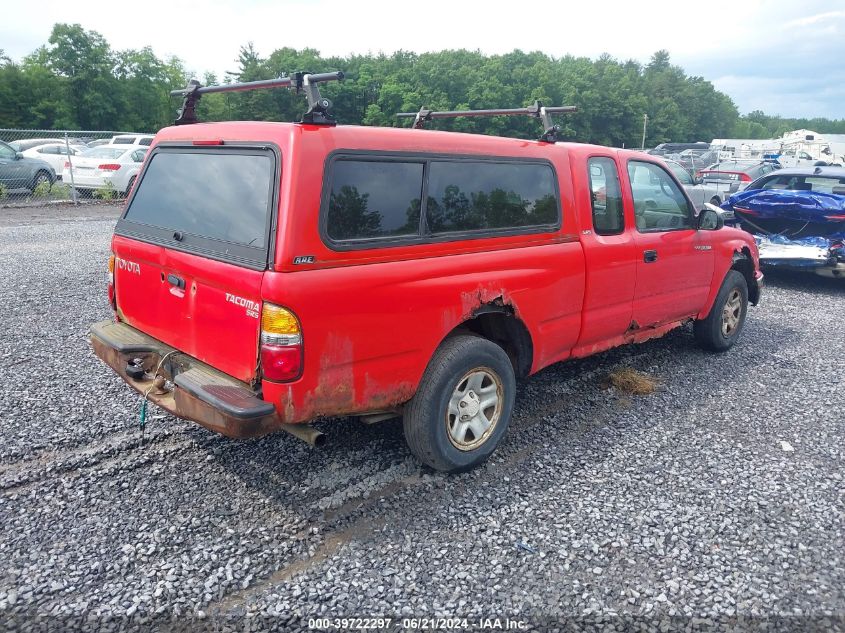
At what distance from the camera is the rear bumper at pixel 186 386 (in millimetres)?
2941

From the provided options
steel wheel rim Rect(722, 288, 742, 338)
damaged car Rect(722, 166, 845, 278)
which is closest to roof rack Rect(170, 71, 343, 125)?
steel wheel rim Rect(722, 288, 742, 338)

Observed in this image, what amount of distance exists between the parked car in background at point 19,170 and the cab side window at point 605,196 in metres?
16.4

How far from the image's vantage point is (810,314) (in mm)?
7992

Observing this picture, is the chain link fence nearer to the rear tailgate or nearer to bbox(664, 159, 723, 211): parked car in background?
the rear tailgate

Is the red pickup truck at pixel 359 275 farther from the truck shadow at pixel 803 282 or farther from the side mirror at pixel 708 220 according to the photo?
the truck shadow at pixel 803 282

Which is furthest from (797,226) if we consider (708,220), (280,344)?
(280,344)

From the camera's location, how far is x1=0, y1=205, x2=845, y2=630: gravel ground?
2.73m

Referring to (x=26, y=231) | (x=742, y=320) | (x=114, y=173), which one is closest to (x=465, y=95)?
(x=114, y=173)

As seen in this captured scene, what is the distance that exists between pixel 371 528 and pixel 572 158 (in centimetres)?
283

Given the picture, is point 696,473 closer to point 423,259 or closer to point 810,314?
point 423,259

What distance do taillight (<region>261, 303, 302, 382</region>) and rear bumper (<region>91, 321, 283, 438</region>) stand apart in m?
0.17

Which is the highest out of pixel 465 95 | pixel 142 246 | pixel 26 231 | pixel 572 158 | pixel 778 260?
pixel 465 95

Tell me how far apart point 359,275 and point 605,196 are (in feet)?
7.90

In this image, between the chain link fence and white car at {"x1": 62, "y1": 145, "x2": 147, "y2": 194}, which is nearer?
the chain link fence
